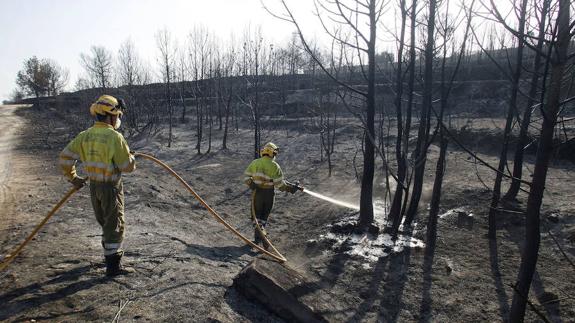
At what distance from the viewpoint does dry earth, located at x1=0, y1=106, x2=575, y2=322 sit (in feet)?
12.1

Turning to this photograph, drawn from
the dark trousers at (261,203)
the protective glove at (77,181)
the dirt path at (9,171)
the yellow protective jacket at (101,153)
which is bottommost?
the dirt path at (9,171)

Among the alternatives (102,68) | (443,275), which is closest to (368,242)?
(443,275)

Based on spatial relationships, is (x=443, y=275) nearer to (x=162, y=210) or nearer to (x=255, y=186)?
(x=255, y=186)

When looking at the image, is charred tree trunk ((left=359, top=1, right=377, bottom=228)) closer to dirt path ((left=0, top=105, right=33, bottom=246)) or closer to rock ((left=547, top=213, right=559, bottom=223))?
rock ((left=547, top=213, right=559, bottom=223))

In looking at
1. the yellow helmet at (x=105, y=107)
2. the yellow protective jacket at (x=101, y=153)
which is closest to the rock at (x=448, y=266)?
the yellow protective jacket at (x=101, y=153)

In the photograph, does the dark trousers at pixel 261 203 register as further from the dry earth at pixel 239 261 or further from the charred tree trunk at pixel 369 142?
the charred tree trunk at pixel 369 142

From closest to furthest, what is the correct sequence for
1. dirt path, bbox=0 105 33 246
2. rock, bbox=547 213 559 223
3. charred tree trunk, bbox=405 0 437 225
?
charred tree trunk, bbox=405 0 437 225 < dirt path, bbox=0 105 33 246 < rock, bbox=547 213 559 223

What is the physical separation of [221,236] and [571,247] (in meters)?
6.06

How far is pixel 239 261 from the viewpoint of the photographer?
225 inches

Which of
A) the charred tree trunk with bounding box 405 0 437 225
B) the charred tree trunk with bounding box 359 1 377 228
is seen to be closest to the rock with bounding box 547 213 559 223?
the charred tree trunk with bounding box 405 0 437 225

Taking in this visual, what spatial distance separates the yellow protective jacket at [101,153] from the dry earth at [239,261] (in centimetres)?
112

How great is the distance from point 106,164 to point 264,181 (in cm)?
307

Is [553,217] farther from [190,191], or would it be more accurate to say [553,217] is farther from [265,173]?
[190,191]

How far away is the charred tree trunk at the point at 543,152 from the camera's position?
2.36 metres
